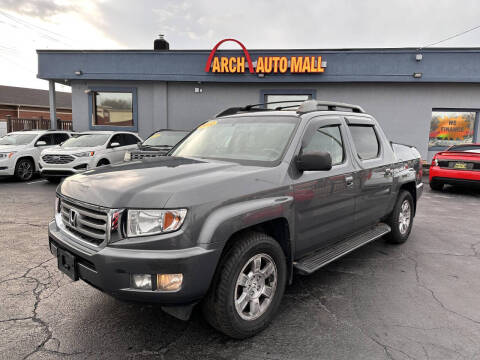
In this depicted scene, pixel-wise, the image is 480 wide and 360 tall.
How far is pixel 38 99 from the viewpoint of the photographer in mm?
42219

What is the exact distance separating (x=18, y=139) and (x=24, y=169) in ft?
4.25

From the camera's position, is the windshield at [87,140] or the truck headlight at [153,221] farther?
the windshield at [87,140]

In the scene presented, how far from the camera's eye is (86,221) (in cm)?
259

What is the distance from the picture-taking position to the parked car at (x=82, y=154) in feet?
32.0

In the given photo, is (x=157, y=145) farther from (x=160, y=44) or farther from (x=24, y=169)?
(x=160, y=44)

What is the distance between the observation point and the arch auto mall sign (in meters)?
13.6

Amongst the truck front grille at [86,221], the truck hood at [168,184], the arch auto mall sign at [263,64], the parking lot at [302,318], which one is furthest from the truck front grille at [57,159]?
the truck front grille at [86,221]

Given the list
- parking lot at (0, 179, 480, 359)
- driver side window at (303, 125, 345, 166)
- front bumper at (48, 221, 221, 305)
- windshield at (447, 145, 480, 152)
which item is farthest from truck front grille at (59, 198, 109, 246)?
windshield at (447, 145, 480, 152)

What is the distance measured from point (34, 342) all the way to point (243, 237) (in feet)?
5.81

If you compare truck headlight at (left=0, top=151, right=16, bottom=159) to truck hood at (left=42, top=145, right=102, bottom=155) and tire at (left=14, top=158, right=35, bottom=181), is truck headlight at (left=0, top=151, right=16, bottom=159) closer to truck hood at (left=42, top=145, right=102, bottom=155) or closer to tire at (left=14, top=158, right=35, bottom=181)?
tire at (left=14, top=158, right=35, bottom=181)

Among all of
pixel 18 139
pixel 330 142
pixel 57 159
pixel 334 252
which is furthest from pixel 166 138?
pixel 334 252

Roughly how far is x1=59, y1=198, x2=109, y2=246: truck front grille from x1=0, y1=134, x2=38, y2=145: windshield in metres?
10.3

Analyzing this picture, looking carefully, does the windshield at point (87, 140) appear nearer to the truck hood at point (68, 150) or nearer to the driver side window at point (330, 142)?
the truck hood at point (68, 150)

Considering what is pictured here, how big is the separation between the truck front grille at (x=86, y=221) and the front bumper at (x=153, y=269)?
0.45ft
